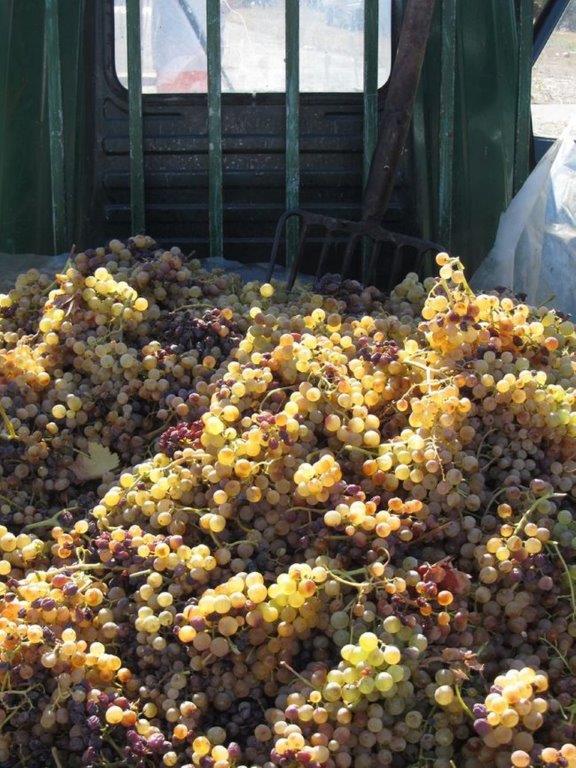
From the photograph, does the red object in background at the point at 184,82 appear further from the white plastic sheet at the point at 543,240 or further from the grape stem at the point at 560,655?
the grape stem at the point at 560,655

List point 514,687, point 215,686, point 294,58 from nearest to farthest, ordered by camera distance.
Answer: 1. point 514,687
2. point 215,686
3. point 294,58

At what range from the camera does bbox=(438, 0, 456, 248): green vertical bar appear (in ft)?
9.36

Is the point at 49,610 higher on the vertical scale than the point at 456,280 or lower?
lower

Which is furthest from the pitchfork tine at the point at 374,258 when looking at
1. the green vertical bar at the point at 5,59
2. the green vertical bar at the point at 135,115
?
the green vertical bar at the point at 5,59

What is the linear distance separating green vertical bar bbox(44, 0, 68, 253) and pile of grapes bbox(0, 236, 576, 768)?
1052 mm

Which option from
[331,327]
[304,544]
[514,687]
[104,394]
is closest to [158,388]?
[104,394]

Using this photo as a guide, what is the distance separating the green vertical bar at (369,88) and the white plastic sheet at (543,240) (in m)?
0.36

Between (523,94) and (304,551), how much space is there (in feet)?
6.03

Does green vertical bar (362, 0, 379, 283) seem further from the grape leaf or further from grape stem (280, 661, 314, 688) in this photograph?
grape stem (280, 661, 314, 688)

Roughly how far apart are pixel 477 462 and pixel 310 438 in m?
0.25

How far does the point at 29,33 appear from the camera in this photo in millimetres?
2877

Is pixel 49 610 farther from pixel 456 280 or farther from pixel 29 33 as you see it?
pixel 29 33

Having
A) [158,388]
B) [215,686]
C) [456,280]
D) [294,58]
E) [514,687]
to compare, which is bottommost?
[215,686]

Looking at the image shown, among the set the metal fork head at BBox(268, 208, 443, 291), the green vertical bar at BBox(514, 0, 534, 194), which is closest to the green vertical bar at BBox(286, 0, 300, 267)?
the metal fork head at BBox(268, 208, 443, 291)
